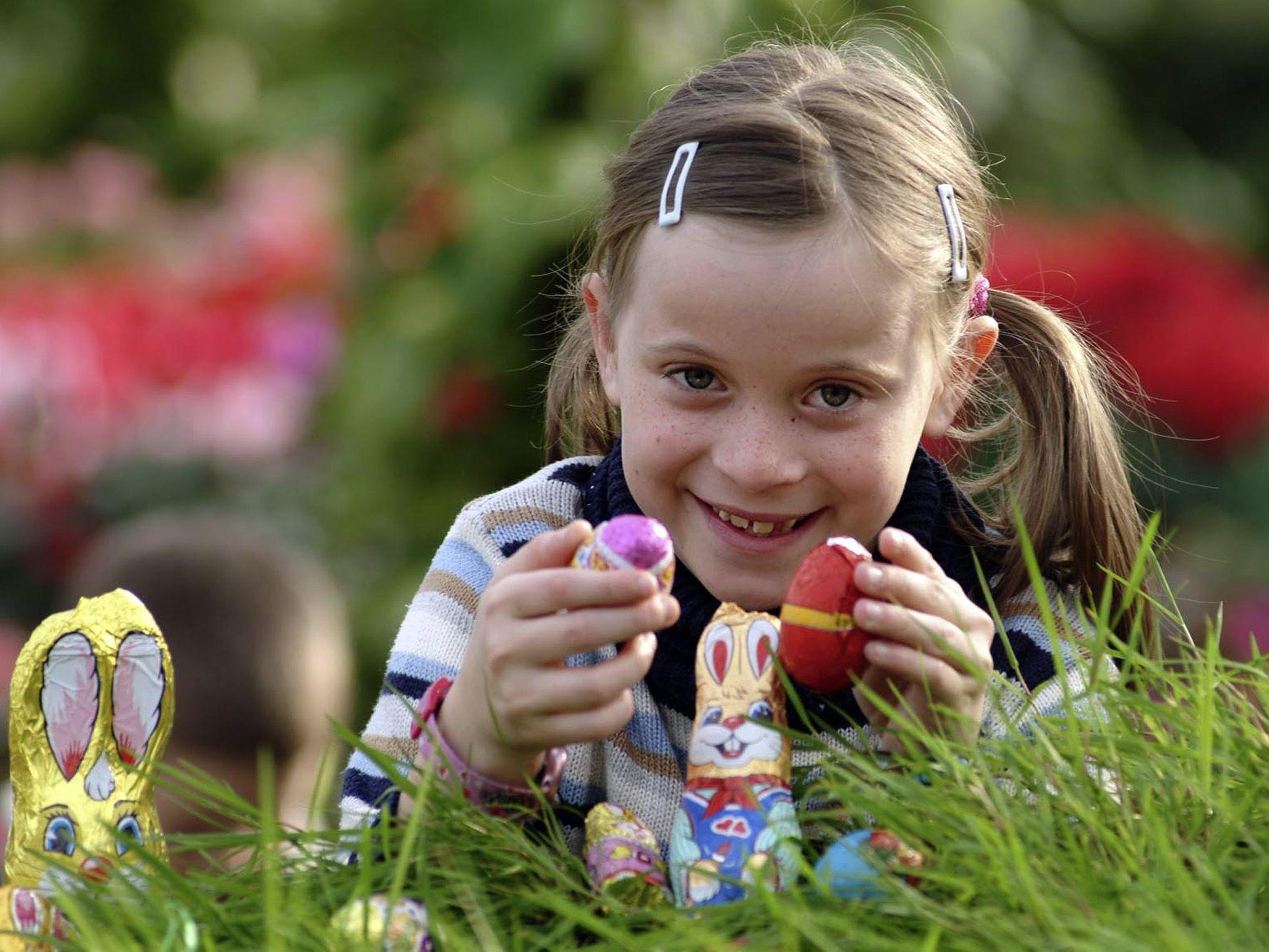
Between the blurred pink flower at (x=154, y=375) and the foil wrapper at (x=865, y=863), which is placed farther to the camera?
the blurred pink flower at (x=154, y=375)

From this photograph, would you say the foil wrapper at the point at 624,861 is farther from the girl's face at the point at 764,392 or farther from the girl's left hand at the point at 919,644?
the girl's face at the point at 764,392

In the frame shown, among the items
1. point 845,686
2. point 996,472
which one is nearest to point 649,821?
point 845,686

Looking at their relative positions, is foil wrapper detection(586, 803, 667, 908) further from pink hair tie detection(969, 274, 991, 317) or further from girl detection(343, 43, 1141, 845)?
pink hair tie detection(969, 274, 991, 317)

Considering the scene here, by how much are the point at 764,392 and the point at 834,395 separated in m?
0.10

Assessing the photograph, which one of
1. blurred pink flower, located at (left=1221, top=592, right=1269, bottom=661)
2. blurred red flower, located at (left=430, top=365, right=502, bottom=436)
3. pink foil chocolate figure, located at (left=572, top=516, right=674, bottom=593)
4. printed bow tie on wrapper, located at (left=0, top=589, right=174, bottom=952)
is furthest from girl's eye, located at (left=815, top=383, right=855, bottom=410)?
blurred red flower, located at (left=430, top=365, right=502, bottom=436)

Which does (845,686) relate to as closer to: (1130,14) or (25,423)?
(25,423)

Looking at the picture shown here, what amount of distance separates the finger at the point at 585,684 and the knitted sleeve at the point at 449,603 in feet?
1.28

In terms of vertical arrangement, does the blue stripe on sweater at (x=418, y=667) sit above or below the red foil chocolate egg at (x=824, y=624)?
below

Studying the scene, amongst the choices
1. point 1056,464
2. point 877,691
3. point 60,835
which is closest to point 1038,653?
point 1056,464

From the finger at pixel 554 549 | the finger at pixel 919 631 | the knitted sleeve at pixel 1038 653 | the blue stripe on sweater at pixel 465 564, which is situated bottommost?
the knitted sleeve at pixel 1038 653

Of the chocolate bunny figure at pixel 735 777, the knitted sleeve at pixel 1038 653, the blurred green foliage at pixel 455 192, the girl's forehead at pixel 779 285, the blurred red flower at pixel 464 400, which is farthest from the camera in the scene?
the blurred red flower at pixel 464 400

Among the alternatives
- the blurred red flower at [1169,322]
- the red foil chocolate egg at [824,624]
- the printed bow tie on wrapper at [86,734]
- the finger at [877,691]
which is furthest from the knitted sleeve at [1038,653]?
the blurred red flower at [1169,322]

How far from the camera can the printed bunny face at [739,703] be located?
1495 mm

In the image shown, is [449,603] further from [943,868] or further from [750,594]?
[943,868]
